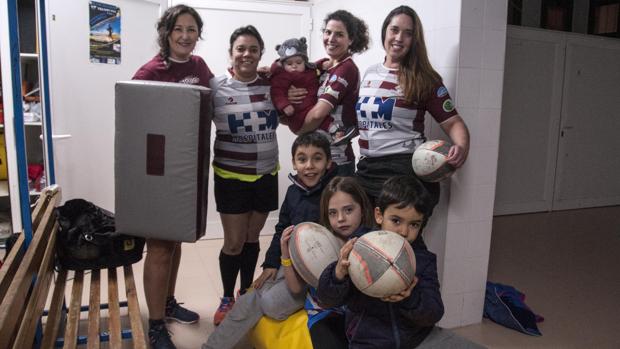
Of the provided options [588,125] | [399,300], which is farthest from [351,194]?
[588,125]

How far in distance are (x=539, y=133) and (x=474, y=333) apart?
3.52 metres

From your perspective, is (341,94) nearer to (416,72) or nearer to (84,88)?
(416,72)

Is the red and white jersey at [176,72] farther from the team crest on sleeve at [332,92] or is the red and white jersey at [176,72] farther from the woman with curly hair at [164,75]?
the team crest on sleeve at [332,92]

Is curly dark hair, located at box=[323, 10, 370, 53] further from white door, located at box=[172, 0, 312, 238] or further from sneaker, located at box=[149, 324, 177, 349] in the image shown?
white door, located at box=[172, 0, 312, 238]

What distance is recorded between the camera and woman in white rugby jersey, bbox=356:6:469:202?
226cm

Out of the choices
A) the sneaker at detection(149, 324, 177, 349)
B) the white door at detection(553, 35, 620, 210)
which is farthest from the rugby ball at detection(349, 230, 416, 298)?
the white door at detection(553, 35, 620, 210)

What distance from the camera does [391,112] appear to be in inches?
90.2

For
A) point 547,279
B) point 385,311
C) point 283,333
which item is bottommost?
point 547,279

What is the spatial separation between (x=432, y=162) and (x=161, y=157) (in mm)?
1138

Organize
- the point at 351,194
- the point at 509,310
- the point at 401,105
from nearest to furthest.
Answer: the point at 351,194
the point at 401,105
the point at 509,310

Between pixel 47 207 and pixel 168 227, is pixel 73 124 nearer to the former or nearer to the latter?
pixel 47 207

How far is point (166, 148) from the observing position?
2070 mm

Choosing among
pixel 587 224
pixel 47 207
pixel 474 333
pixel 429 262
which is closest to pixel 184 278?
pixel 47 207

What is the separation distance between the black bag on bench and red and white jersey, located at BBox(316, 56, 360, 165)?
1097 millimetres
